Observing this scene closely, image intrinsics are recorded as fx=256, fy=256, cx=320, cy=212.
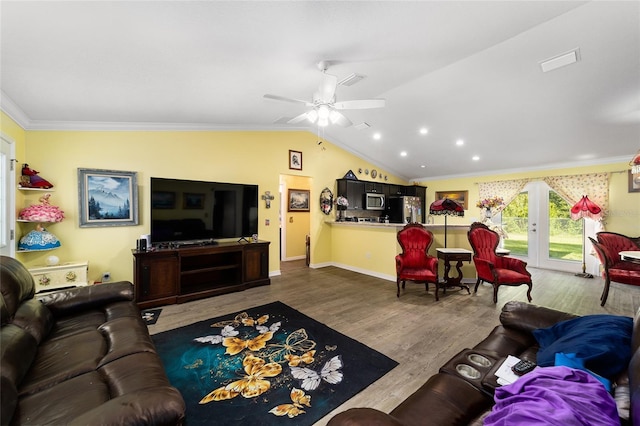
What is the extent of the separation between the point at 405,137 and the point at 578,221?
4258mm

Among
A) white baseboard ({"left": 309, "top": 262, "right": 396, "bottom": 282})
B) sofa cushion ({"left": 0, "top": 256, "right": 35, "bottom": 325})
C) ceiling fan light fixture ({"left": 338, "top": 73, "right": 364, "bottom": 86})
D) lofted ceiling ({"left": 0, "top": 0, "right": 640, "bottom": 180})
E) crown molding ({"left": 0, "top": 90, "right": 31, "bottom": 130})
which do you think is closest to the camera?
sofa cushion ({"left": 0, "top": 256, "right": 35, "bottom": 325})

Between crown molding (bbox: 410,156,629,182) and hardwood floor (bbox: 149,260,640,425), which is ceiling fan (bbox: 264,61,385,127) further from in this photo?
crown molding (bbox: 410,156,629,182)

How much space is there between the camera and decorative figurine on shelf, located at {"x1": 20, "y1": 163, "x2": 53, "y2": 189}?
312 cm

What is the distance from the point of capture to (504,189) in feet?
21.7

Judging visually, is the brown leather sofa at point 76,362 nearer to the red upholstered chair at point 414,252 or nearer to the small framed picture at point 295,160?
the red upholstered chair at point 414,252

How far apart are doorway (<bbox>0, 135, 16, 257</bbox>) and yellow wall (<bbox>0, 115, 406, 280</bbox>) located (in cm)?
15

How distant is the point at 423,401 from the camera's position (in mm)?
1208

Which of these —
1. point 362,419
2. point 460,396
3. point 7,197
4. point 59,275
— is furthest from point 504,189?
point 7,197

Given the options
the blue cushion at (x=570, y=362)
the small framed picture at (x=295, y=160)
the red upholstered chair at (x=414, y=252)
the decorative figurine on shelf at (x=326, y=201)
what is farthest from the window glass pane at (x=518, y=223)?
the blue cushion at (x=570, y=362)

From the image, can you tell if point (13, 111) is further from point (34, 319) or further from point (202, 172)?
point (34, 319)

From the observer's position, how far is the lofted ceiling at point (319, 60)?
1.92m

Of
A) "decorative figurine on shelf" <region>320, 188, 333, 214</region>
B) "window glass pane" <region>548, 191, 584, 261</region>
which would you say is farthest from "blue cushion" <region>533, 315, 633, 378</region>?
"window glass pane" <region>548, 191, 584, 261</region>

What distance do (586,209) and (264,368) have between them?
686 centimetres

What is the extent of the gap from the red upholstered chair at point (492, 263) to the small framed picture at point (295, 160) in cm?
352
